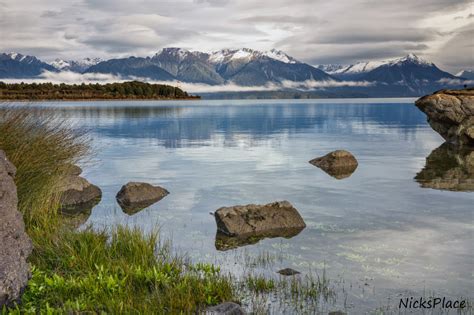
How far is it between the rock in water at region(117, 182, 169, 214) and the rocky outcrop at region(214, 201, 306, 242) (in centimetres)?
507

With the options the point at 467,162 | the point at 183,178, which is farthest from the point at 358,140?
the point at 183,178

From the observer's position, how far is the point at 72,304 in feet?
30.8

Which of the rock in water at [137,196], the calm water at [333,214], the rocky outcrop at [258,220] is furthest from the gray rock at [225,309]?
the rock in water at [137,196]

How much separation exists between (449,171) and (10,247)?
2729 cm

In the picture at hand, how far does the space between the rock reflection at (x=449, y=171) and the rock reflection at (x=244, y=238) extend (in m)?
11.5

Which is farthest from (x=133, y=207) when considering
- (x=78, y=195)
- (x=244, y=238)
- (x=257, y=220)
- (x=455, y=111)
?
(x=455, y=111)

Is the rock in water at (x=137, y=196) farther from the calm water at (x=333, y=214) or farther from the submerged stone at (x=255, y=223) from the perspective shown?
the submerged stone at (x=255, y=223)

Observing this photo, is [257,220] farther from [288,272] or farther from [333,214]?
[288,272]

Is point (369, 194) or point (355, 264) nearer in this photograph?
point (355, 264)

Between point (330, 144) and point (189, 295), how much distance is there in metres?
43.7

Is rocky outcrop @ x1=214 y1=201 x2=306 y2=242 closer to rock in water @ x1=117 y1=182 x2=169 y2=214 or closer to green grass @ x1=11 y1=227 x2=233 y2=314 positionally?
green grass @ x1=11 y1=227 x2=233 y2=314

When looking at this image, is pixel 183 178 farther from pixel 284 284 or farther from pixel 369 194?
pixel 284 284

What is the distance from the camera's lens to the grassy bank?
9.88 m

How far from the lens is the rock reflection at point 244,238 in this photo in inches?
630
